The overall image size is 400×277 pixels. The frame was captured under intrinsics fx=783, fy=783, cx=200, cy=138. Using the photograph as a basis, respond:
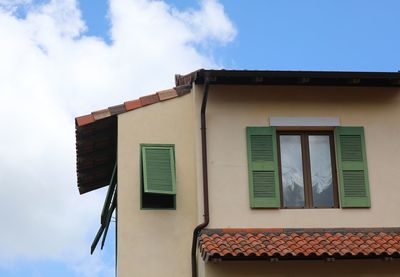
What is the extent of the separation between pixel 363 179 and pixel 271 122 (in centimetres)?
187

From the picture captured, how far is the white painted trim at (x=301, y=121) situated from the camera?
13.7 meters

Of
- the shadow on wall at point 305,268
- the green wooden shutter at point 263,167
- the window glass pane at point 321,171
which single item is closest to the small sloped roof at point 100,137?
the green wooden shutter at point 263,167

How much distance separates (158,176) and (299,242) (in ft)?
8.52

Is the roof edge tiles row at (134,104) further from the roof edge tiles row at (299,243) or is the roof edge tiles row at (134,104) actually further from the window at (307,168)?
the roof edge tiles row at (299,243)

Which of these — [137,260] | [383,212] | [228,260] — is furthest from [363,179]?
[137,260]

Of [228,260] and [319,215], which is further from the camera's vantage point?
[319,215]

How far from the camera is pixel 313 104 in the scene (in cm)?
1392

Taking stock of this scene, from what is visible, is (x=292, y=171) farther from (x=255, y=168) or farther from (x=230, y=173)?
(x=230, y=173)

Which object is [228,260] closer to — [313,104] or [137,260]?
[137,260]

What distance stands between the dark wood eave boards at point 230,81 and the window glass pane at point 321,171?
1051 millimetres

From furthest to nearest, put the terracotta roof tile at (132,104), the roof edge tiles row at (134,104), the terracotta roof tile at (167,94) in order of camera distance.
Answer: the terracotta roof tile at (167,94)
the terracotta roof tile at (132,104)
the roof edge tiles row at (134,104)

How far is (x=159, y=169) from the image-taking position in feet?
43.3

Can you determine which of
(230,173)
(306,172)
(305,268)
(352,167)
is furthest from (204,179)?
(352,167)

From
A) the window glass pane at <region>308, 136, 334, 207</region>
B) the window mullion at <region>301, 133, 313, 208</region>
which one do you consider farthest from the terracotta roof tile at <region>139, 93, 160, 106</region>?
the window glass pane at <region>308, 136, 334, 207</region>
